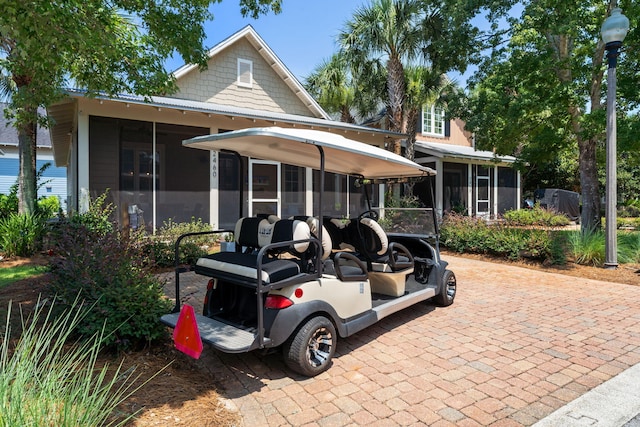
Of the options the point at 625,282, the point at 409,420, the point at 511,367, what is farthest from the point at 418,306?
the point at 625,282

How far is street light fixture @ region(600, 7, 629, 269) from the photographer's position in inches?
279

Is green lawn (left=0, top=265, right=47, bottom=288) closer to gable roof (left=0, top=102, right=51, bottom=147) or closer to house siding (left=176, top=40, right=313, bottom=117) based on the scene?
house siding (left=176, top=40, right=313, bottom=117)

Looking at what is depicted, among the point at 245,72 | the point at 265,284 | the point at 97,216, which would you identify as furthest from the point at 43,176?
the point at 265,284

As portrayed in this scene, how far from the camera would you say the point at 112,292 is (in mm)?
3533

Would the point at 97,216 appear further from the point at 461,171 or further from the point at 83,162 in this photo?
the point at 461,171

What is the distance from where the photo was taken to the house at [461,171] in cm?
1711

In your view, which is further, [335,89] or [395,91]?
[335,89]

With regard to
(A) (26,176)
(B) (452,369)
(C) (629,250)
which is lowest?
(B) (452,369)

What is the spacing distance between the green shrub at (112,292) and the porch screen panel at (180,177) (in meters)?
5.59

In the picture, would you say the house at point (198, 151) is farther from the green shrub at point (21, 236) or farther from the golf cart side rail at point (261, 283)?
the golf cart side rail at point (261, 283)

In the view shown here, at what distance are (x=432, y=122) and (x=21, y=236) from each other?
56.0 ft

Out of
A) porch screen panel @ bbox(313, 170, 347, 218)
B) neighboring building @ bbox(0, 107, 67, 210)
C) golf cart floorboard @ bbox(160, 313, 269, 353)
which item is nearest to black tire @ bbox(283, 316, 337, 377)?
golf cart floorboard @ bbox(160, 313, 269, 353)

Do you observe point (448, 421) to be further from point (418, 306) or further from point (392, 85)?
point (392, 85)

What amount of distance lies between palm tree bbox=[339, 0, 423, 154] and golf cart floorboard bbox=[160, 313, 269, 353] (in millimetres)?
12513
